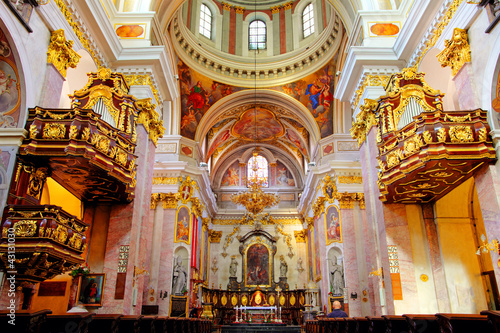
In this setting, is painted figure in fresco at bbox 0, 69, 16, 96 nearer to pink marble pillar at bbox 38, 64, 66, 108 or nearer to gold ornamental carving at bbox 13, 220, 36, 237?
pink marble pillar at bbox 38, 64, 66, 108

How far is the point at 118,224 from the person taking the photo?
914cm

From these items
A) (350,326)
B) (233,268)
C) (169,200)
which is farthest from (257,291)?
(350,326)

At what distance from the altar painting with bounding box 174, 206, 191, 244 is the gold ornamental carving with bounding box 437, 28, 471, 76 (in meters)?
11.9

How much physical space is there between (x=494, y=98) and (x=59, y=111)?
7.86m

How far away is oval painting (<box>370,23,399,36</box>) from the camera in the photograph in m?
11.0

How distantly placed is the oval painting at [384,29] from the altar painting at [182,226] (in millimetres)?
10295

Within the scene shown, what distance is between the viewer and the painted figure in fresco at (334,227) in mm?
16156

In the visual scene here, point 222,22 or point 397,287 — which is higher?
point 222,22

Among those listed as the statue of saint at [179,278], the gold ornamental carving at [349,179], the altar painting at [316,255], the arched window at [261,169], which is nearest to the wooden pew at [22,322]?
the statue of saint at [179,278]

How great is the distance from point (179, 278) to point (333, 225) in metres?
6.71

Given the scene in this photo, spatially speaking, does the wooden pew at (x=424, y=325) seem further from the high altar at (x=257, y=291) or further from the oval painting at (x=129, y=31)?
the high altar at (x=257, y=291)

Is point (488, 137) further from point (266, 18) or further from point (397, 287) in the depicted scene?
point (266, 18)

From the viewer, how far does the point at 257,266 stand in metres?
23.6

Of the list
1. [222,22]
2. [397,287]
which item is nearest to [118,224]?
[397,287]
